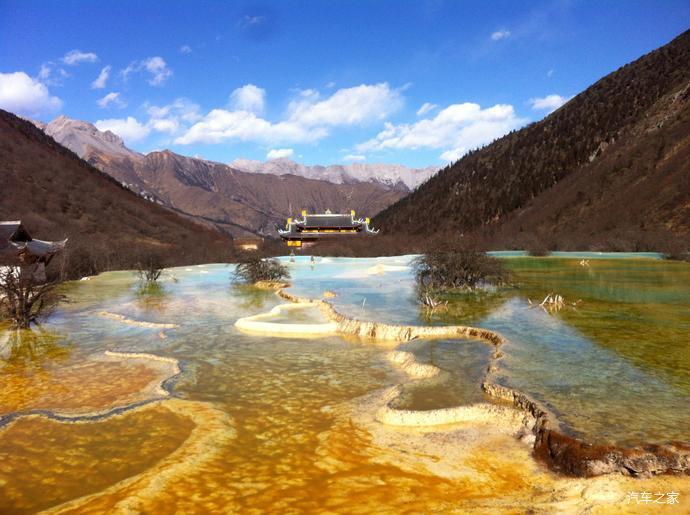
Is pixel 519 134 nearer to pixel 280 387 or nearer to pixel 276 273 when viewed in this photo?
pixel 276 273

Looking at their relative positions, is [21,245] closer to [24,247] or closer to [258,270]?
[24,247]

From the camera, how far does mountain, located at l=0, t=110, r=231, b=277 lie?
53.5 meters

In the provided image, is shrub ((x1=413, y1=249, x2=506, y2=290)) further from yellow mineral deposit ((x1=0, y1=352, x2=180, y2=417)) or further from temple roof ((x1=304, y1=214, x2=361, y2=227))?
temple roof ((x1=304, y1=214, x2=361, y2=227))

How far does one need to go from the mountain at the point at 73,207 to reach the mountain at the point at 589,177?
35.5 m

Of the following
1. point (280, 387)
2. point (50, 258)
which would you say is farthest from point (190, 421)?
point (50, 258)

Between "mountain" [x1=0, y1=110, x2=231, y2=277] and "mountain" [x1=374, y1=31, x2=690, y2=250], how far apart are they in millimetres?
35521

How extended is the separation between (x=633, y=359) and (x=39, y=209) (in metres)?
75.1

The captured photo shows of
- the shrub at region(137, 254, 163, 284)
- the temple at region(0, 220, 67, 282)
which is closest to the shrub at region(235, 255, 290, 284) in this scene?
the shrub at region(137, 254, 163, 284)

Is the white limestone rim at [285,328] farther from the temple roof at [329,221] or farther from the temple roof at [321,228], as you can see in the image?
the temple roof at [329,221]

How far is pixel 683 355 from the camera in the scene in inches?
376

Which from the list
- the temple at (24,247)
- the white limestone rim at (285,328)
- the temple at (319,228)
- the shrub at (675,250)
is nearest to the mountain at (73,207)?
the temple at (319,228)

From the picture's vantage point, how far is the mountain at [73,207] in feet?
175

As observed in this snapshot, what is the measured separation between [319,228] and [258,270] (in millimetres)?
40814

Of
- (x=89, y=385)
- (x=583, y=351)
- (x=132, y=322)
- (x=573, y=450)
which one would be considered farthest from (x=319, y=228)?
(x=573, y=450)
